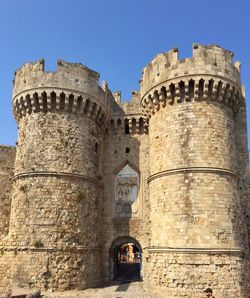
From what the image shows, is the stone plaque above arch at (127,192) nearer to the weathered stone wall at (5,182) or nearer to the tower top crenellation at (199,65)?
the tower top crenellation at (199,65)

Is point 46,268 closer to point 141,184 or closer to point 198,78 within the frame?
point 141,184

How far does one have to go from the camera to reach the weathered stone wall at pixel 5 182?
46.0 ft

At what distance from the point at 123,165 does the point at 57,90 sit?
175 inches

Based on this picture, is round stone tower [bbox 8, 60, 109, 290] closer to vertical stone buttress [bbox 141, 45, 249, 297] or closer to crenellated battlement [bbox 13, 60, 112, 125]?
crenellated battlement [bbox 13, 60, 112, 125]

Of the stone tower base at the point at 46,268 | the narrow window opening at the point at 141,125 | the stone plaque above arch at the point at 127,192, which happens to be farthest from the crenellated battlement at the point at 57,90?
the stone tower base at the point at 46,268

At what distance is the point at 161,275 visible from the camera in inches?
428

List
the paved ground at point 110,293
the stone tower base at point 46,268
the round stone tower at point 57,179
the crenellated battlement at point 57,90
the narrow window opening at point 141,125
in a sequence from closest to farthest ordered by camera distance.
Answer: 1. the paved ground at point 110,293
2. the stone tower base at point 46,268
3. the round stone tower at point 57,179
4. the crenellated battlement at point 57,90
5. the narrow window opening at point 141,125

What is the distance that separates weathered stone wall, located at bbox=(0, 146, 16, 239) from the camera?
14.0m

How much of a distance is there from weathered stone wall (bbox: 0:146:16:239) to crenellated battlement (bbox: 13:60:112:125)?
1.98m

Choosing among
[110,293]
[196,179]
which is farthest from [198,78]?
[110,293]

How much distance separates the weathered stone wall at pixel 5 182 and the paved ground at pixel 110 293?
439 cm

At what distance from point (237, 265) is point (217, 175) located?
9.73 ft

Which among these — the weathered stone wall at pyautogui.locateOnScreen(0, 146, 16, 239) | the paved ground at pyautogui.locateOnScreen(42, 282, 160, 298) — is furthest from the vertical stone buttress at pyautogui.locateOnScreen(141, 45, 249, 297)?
the weathered stone wall at pyautogui.locateOnScreen(0, 146, 16, 239)

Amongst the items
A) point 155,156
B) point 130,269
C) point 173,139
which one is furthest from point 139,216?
point 130,269
